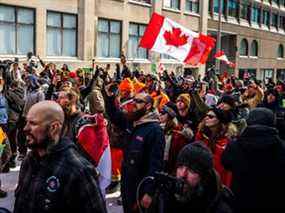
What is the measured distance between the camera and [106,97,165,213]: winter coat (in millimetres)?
4855

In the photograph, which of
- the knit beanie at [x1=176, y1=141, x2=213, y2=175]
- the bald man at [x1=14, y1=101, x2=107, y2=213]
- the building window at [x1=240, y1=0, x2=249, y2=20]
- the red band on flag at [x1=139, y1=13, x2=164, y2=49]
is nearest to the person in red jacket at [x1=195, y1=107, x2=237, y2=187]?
the knit beanie at [x1=176, y1=141, x2=213, y2=175]

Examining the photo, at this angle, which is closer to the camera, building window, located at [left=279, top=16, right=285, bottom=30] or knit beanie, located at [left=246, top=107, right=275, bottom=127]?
knit beanie, located at [left=246, top=107, right=275, bottom=127]

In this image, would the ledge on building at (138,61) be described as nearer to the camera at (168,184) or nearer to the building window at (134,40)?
the building window at (134,40)

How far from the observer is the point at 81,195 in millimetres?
3135

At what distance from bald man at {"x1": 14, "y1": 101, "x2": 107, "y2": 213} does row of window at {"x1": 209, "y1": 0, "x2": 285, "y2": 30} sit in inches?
1547

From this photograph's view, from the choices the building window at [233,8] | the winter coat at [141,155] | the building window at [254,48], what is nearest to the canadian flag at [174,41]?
the winter coat at [141,155]

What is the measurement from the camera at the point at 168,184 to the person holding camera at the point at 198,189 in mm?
23

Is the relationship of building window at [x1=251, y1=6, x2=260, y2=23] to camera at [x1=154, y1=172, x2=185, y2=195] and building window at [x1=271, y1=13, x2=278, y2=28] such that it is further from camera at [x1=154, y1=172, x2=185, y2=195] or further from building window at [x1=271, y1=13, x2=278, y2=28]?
camera at [x1=154, y1=172, x2=185, y2=195]

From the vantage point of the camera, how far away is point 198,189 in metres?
2.96

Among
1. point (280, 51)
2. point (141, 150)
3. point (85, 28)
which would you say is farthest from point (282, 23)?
point (141, 150)

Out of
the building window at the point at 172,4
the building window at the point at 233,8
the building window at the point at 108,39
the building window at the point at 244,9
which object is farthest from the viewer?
the building window at the point at 244,9

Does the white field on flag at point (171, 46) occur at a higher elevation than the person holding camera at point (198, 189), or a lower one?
higher

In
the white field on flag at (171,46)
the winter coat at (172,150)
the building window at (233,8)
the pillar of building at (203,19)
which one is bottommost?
the winter coat at (172,150)

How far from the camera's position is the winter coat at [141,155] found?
15.9 ft
